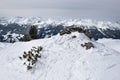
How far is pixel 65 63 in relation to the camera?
832 inches

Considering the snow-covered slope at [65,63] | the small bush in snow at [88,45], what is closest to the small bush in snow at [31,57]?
the snow-covered slope at [65,63]

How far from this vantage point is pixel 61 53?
75.0 feet

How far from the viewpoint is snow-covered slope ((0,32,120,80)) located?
1925 cm

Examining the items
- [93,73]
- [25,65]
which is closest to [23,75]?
[25,65]

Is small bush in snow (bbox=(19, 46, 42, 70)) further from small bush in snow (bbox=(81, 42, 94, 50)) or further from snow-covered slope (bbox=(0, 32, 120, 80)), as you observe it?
small bush in snow (bbox=(81, 42, 94, 50))

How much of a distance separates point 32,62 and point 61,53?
3.20 meters

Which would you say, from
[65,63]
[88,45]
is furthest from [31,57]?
[88,45]

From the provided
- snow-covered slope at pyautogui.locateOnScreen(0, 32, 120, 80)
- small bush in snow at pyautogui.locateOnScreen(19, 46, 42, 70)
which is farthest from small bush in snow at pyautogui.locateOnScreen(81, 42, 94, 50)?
small bush in snow at pyautogui.locateOnScreen(19, 46, 42, 70)

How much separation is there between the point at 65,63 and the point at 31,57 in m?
3.44

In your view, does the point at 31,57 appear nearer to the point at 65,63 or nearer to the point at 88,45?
the point at 65,63

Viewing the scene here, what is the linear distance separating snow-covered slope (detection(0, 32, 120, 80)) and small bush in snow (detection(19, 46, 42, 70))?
16.0 inches

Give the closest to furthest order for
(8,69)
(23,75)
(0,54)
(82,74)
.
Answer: (82,74)
(23,75)
(8,69)
(0,54)

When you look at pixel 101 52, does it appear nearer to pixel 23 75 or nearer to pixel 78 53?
pixel 78 53

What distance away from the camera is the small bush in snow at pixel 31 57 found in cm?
2139
